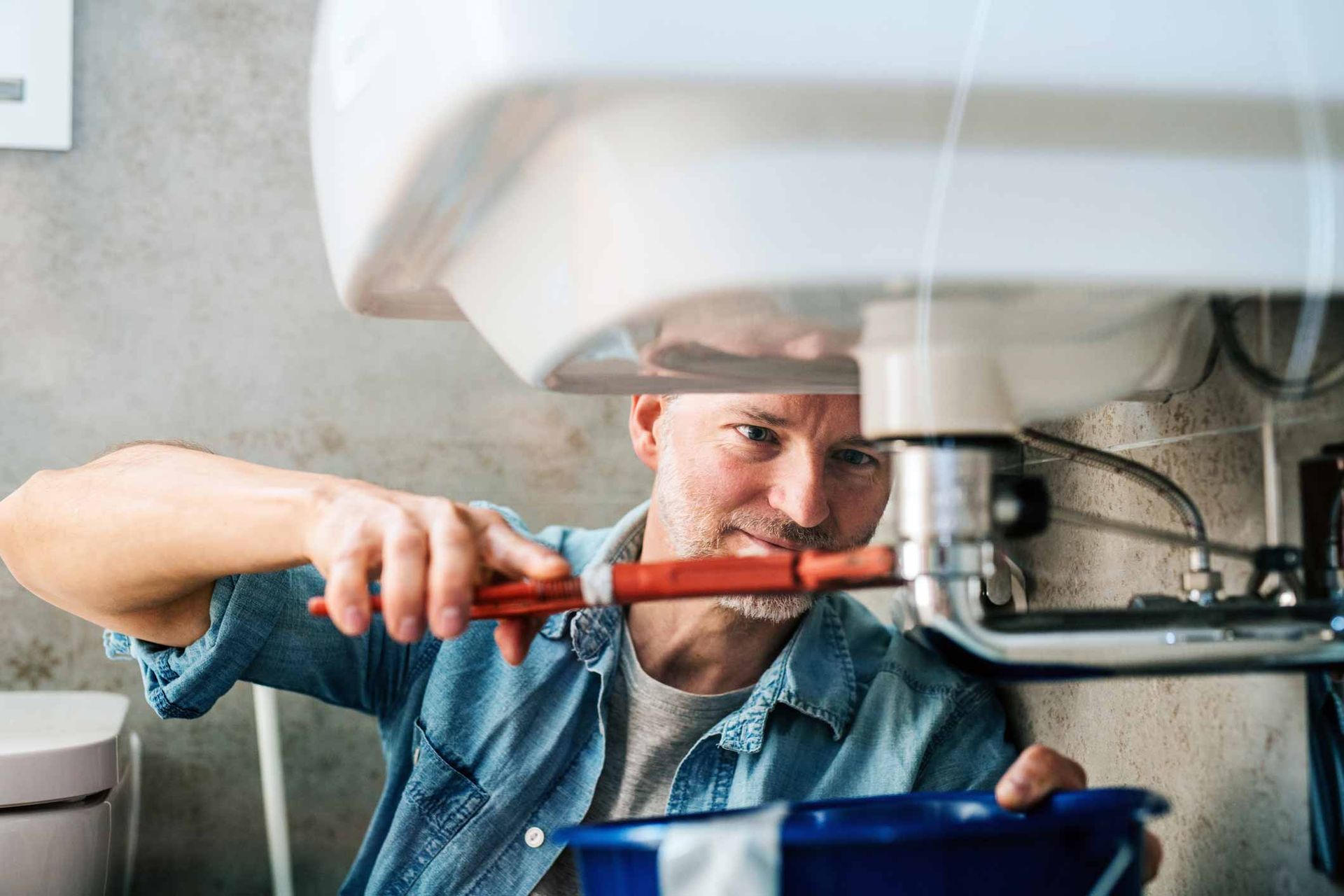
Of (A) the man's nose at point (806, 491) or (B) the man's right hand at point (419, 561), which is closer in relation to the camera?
(B) the man's right hand at point (419, 561)

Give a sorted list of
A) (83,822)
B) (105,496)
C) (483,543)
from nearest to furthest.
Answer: (483,543), (105,496), (83,822)

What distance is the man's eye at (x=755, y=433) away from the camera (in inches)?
31.5

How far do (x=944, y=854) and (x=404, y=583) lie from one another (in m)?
0.23

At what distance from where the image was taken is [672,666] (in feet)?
3.04

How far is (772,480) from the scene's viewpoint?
0.81m

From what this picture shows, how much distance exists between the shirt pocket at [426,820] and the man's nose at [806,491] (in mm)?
303

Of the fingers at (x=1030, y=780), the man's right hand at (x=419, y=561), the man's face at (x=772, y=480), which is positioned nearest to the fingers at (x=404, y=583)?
the man's right hand at (x=419, y=561)

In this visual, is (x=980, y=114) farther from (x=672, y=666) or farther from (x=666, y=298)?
(x=672, y=666)

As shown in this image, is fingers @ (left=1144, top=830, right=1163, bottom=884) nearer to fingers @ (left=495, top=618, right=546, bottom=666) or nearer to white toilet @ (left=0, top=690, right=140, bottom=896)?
fingers @ (left=495, top=618, right=546, bottom=666)

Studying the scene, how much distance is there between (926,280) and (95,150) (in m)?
1.23

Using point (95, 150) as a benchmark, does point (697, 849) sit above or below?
below

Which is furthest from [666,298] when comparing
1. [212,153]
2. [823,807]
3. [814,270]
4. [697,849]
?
[212,153]

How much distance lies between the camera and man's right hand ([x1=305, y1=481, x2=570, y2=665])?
0.47m

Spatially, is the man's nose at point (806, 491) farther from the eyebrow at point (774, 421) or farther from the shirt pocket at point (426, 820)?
the shirt pocket at point (426, 820)
